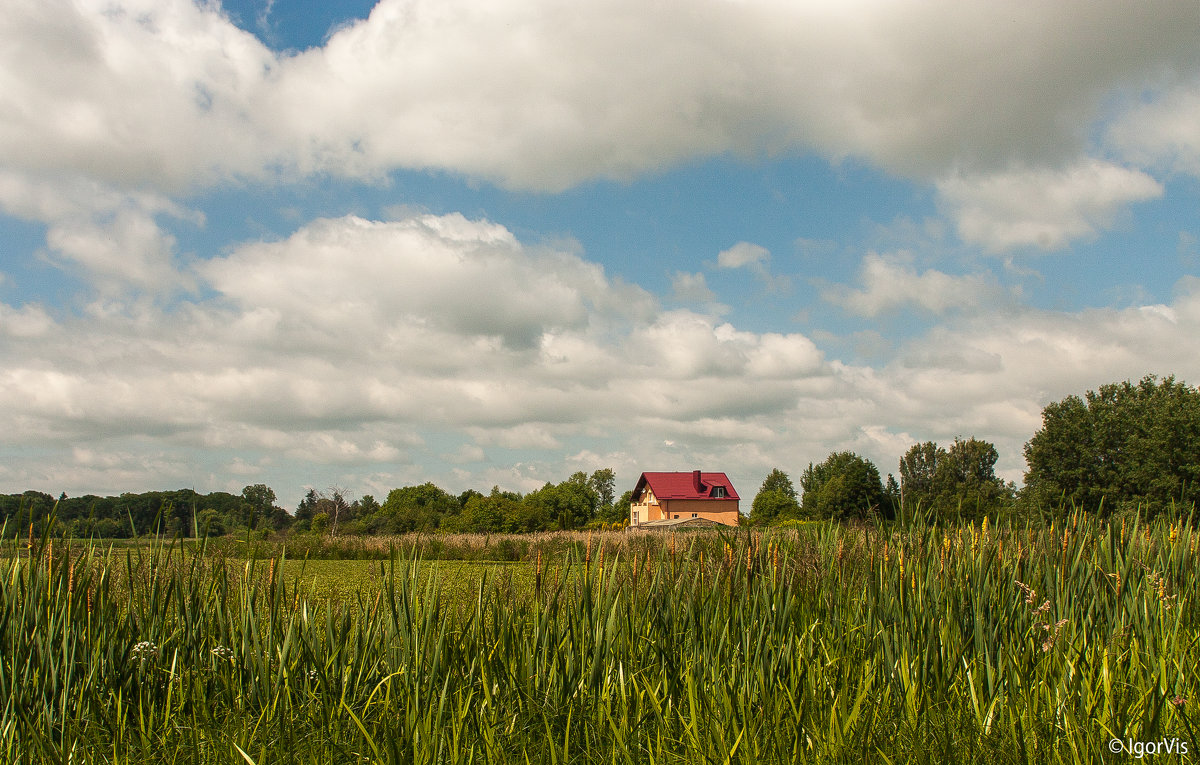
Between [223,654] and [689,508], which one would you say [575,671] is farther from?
[689,508]

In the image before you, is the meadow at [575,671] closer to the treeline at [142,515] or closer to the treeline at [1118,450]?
the treeline at [142,515]

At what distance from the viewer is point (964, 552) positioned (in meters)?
5.03

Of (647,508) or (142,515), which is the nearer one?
(142,515)

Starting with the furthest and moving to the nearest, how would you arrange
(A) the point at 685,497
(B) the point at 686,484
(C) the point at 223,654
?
(B) the point at 686,484 → (A) the point at 685,497 → (C) the point at 223,654

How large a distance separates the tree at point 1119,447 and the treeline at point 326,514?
23.1 m

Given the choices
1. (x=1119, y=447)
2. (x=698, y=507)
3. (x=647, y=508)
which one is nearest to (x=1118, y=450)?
(x=1119, y=447)

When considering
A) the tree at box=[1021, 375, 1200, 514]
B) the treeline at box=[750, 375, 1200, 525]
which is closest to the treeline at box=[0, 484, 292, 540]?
the treeline at box=[750, 375, 1200, 525]

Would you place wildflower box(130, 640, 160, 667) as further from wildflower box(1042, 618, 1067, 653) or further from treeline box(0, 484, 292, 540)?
wildflower box(1042, 618, 1067, 653)

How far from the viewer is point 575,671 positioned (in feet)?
11.8

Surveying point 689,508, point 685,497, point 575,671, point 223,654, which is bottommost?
point 575,671

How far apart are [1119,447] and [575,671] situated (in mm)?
43270

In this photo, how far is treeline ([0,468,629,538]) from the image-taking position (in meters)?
3.62

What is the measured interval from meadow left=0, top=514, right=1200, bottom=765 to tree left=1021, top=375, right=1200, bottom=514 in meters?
33.9

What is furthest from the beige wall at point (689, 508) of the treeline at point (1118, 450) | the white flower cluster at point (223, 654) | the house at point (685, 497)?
the white flower cluster at point (223, 654)
